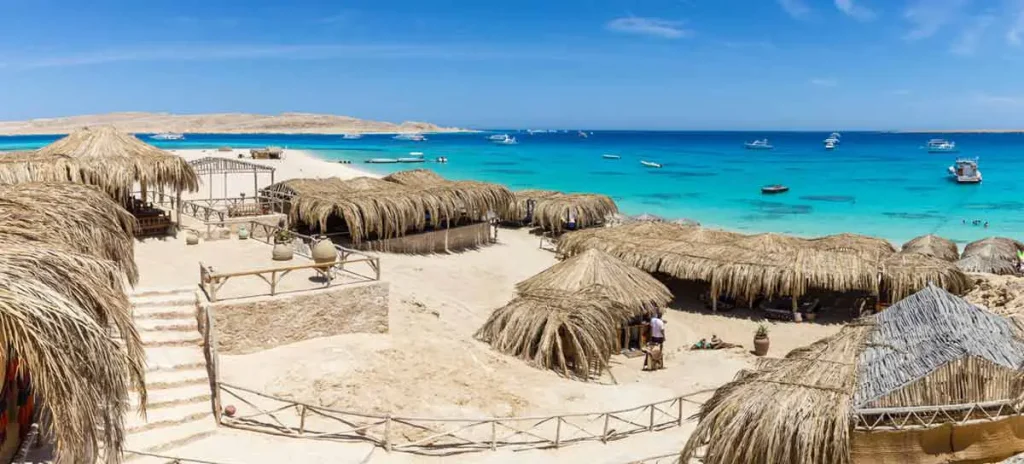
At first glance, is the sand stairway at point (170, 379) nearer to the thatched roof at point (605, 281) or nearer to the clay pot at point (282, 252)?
the clay pot at point (282, 252)

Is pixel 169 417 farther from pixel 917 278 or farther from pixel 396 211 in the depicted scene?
pixel 917 278

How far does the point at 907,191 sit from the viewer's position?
56.4 metres

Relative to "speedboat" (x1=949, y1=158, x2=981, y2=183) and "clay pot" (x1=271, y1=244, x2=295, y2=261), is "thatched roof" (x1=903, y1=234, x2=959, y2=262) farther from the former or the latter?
"speedboat" (x1=949, y1=158, x2=981, y2=183)

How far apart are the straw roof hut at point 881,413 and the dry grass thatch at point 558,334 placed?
17.4 ft

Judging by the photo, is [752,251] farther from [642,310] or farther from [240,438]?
[240,438]

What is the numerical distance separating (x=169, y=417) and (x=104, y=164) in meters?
10.0

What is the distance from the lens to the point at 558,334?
525 inches

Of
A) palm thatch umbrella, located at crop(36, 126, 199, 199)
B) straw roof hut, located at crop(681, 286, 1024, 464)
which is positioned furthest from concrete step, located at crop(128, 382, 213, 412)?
palm thatch umbrella, located at crop(36, 126, 199, 199)

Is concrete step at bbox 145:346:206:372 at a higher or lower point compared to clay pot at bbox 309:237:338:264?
lower

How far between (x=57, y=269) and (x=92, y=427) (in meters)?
1.44

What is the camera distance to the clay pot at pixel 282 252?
14828 millimetres

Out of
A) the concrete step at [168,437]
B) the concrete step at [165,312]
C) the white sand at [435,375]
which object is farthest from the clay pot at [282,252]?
the concrete step at [168,437]

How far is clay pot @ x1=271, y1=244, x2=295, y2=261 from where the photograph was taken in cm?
1483

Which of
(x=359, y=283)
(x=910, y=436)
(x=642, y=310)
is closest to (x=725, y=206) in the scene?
(x=642, y=310)
